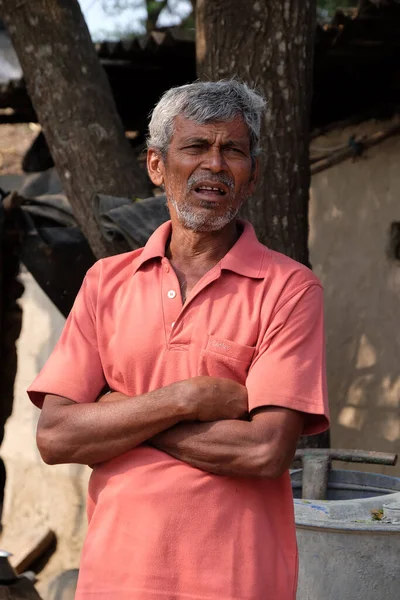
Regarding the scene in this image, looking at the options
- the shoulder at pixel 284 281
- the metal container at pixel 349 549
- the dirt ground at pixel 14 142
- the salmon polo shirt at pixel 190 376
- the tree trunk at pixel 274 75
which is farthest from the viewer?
the dirt ground at pixel 14 142

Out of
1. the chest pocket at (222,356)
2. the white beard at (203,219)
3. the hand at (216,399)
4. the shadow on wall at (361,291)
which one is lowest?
the shadow on wall at (361,291)

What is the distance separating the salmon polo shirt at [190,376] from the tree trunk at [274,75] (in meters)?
1.93

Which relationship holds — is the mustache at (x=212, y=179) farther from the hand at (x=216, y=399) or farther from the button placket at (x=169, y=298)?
the hand at (x=216, y=399)

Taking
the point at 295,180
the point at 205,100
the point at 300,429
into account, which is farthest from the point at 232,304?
the point at 295,180

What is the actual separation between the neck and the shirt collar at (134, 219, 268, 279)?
1.4 inches

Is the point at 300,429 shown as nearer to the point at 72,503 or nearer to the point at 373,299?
the point at 373,299

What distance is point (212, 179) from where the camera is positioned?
7.23 ft

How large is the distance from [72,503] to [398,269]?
11.0ft

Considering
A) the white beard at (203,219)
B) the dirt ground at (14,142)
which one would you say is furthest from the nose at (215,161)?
the dirt ground at (14,142)

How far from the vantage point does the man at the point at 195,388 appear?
200 centimetres

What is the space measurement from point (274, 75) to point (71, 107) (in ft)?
3.22

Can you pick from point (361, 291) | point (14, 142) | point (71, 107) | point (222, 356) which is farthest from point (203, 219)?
point (14, 142)

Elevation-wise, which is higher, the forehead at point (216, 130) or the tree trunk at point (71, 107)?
the forehead at point (216, 130)

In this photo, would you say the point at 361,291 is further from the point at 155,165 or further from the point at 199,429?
the point at 199,429
